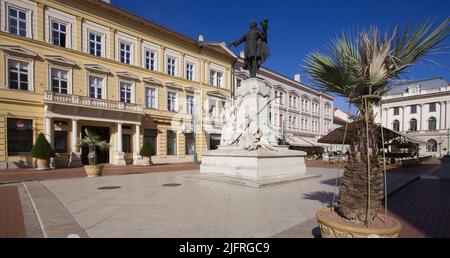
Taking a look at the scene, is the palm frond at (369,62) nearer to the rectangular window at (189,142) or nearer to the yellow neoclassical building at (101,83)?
the yellow neoclassical building at (101,83)

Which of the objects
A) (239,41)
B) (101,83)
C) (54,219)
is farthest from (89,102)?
(54,219)

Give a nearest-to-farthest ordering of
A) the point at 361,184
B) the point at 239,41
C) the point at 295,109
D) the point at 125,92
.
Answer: the point at 361,184, the point at 239,41, the point at 125,92, the point at 295,109

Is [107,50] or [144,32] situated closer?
[107,50]

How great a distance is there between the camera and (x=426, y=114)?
203 feet

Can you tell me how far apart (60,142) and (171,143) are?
10965 millimetres

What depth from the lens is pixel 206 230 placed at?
4637 mm

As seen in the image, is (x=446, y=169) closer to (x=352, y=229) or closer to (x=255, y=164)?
(x=255, y=164)

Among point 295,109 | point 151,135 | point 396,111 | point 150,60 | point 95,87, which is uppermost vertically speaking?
point 150,60

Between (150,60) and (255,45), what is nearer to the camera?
(255,45)

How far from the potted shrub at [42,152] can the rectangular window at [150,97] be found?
34.1 feet
